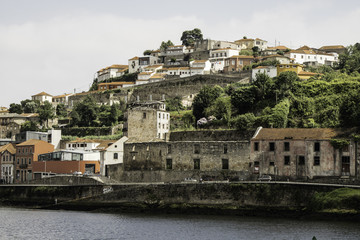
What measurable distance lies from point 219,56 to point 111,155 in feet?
190

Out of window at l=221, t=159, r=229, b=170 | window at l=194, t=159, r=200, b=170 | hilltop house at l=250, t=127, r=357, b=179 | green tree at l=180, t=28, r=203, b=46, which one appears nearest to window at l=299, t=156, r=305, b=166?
hilltop house at l=250, t=127, r=357, b=179

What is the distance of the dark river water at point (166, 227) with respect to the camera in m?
43.4

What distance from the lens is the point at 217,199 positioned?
55.1m

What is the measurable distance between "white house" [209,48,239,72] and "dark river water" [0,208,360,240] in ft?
223

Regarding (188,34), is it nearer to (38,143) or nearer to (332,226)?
(38,143)

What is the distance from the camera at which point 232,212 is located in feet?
177

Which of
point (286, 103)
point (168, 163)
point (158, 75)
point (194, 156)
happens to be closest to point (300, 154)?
point (194, 156)

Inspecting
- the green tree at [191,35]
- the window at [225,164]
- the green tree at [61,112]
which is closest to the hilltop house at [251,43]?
the green tree at [191,35]

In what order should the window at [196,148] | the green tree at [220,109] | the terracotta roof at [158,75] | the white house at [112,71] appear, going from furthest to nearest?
the white house at [112,71] < the terracotta roof at [158,75] < the green tree at [220,109] < the window at [196,148]

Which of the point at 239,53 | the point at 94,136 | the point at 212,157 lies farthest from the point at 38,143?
the point at 239,53

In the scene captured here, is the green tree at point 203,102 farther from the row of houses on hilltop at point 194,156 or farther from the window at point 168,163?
the window at point 168,163

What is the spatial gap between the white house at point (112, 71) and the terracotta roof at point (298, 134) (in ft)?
264

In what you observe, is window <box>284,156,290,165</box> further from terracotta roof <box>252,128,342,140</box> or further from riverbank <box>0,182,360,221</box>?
riverbank <box>0,182,360,221</box>

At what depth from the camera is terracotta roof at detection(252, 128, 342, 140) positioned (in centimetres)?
5844
